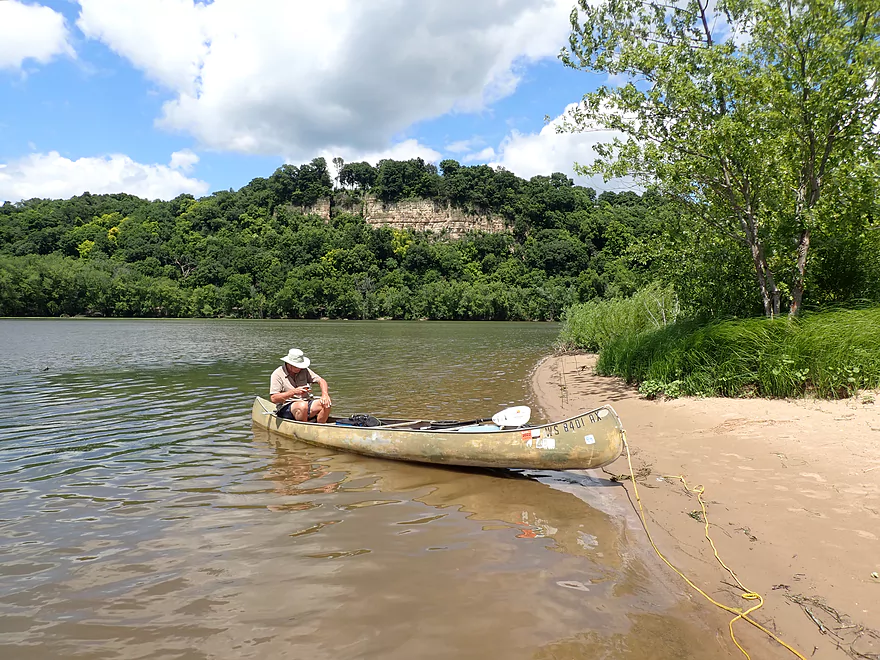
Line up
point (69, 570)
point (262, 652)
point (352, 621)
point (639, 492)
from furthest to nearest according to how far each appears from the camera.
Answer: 1. point (639, 492)
2. point (69, 570)
3. point (352, 621)
4. point (262, 652)

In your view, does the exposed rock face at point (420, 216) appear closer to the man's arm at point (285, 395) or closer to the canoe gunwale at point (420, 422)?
the man's arm at point (285, 395)

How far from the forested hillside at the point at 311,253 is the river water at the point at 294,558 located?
7158 cm

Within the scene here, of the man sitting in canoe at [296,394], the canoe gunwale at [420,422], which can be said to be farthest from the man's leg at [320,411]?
the canoe gunwale at [420,422]

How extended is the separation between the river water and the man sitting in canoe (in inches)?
25.5

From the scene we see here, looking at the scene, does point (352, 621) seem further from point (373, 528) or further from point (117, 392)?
point (117, 392)

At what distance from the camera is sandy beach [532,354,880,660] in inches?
157

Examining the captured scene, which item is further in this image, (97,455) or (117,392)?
(117,392)

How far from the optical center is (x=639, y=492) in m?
6.82

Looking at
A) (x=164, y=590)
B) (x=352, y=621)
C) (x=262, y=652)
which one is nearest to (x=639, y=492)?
(x=352, y=621)

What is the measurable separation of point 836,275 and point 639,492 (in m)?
9.36

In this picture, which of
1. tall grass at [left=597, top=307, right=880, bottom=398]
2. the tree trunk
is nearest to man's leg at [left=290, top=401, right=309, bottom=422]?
tall grass at [left=597, top=307, right=880, bottom=398]

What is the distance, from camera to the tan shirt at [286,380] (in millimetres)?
10250

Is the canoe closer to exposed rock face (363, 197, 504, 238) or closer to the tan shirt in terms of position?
the tan shirt

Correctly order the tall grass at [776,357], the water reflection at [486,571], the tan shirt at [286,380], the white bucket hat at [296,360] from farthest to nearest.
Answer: the tan shirt at [286,380]
the white bucket hat at [296,360]
the tall grass at [776,357]
the water reflection at [486,571]
